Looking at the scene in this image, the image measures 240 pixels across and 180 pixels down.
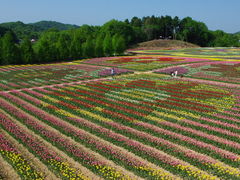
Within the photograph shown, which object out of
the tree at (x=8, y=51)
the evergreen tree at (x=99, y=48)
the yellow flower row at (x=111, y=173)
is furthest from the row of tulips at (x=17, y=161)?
the evergreen tree at (x=99, y=48)

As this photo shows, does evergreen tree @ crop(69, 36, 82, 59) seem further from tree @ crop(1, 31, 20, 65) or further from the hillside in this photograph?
the hillside

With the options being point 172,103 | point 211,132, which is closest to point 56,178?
point 211,132

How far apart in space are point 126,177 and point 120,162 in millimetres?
1386

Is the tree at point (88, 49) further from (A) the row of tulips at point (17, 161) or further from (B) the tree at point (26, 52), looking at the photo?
(A) the row of tulips at point (17, 161)

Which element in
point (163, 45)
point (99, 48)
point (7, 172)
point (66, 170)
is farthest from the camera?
point (163, 45)

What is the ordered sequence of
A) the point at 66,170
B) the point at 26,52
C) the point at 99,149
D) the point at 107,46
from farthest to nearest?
the point at 107,46, the point at 26,52, the point at 99,149, the point at 66,170

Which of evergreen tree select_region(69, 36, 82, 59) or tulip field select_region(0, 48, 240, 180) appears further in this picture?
evergreen tree select_region(69, 36, 82, 59)

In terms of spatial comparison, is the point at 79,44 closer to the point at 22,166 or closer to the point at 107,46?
the point at 107,46

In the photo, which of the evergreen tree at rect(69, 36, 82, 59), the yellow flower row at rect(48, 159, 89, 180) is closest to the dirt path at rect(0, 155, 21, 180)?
the yellow flower row at rect(48, 159, 89, 180)

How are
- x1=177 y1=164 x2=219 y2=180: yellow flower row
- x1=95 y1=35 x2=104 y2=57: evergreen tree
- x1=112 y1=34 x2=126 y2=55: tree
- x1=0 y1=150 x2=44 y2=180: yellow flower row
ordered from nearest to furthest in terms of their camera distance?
x1=177 y1=164 x2=219 y2=180: yellow flower row
x1=0 y1=150 x2=44 y2=180: yellow flower row
x1=95 y1=35 x2=104 y2=57: evergreen tree
x1=112 y1=34 x2=126 y2=55: tree

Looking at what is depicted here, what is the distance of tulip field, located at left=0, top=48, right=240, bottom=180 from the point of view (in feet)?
37.3

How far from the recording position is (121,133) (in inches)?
622

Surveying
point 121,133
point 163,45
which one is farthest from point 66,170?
point 163,45

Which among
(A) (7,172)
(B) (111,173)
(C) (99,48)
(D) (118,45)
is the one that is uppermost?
(D) (118,45)
